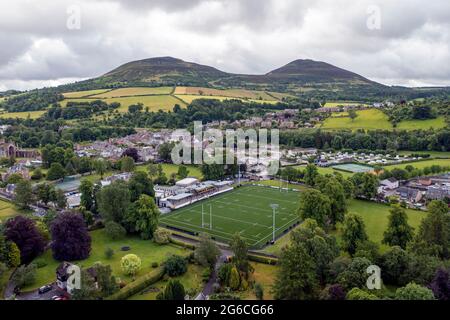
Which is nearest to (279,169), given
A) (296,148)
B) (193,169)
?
(193,169)

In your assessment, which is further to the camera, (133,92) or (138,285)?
(133,92)

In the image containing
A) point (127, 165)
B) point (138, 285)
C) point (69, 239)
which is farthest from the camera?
point (127, 165)

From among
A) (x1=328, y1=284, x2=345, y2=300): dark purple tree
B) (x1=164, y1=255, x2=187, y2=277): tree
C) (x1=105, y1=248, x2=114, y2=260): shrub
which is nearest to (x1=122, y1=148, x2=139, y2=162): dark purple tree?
(x1=105, y1=248, x2=114, y2=260): shrub

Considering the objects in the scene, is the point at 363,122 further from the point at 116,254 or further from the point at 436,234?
the point at 116,254

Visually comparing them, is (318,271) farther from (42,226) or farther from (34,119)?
(34,119)

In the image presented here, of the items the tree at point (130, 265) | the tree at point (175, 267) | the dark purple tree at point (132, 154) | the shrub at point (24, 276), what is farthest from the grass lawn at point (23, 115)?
the tree at point (175, 267)

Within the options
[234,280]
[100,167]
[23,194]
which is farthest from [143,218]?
[100,167]

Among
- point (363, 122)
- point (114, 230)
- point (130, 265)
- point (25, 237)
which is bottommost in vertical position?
point (130, 265)
